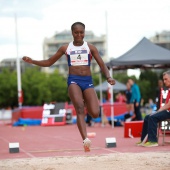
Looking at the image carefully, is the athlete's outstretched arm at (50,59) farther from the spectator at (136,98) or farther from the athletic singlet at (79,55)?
the spectator at (136,98)

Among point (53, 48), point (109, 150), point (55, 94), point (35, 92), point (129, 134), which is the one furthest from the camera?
point (53, 48)

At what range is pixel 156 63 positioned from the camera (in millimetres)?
19781

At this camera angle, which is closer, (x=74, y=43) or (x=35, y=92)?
(x=74, y=43)

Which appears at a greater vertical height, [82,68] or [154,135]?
[82,68]

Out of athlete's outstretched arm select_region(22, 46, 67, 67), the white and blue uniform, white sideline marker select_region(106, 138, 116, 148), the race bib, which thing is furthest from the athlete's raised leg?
white sideline marker select_region(106, 138, 116, 148)

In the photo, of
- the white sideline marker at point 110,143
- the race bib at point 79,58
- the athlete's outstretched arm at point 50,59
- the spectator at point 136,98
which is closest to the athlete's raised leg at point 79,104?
the race bib at point 79,58

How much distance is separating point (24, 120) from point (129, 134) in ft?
46.0

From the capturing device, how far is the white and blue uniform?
8.18m

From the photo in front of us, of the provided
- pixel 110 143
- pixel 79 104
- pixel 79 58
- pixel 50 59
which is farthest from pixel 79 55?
pixel 110 143

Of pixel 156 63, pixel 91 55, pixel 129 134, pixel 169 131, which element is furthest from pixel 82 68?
pixel 156 63

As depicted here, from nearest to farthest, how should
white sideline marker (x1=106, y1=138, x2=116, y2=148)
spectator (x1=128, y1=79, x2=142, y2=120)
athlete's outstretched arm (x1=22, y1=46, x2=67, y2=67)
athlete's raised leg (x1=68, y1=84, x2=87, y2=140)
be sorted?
→ 1. athlete's raised leg (x1=68, y1=84, x2=87, y2=140)
2. athlete's outstretched arm (x1=22, y1=46, x2=67, y2=67)
3. white sideline marker (x1=106, y1=138, x2=116, y2=148)
4. spectator (x1=128, y1=79, x2=142, y2=120)

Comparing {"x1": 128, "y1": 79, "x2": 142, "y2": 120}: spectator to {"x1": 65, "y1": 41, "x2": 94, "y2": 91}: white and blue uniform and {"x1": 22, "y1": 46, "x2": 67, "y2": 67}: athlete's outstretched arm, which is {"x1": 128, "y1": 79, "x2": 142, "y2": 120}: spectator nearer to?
{"x1": 22, "y1": 46, "x2": 67, "y2": 67}: athlete's outstretched arm

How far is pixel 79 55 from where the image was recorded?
8195 millimetres

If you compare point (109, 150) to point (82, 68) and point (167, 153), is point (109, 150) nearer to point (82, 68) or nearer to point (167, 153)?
point (167, 153)
